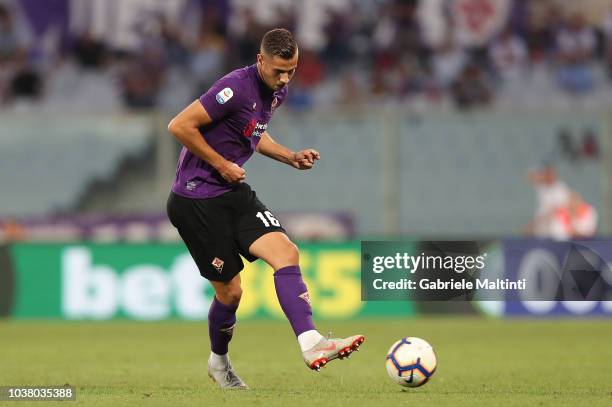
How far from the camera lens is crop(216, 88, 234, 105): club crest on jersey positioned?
707cm

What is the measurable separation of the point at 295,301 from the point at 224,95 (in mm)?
1227

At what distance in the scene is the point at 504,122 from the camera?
17.4m

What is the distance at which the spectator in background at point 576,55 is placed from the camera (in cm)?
1938

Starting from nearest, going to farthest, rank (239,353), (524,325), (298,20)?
(239,353), (524,325), (298,20)

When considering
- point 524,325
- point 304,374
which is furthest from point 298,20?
point 304,374

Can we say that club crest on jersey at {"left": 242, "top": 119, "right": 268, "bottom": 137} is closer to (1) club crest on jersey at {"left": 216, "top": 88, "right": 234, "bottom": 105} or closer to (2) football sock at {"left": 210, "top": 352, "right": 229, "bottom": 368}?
(1) club crest on jersey at {"left": 216, "top": 88, "right": 234, "bottom": 105}

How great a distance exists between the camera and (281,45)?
275 inches

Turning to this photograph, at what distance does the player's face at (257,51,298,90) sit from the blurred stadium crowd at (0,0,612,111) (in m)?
12.5

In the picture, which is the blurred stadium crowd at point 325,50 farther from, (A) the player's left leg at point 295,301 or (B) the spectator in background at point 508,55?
(A) the player's left leg at point 295,301

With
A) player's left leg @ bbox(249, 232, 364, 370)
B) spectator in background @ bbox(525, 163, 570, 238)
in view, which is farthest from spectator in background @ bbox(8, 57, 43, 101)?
player's left leg @ bbox(249, 232, 364, 370)

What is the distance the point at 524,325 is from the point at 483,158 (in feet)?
11.8

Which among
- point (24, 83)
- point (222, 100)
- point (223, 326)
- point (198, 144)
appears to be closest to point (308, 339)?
point (223, 326)

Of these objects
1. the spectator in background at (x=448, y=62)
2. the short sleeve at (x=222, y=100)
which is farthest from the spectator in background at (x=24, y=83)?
the short sleeve at (x=222, y=100)

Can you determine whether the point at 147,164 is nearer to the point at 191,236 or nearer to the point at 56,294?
the point at 56,294
